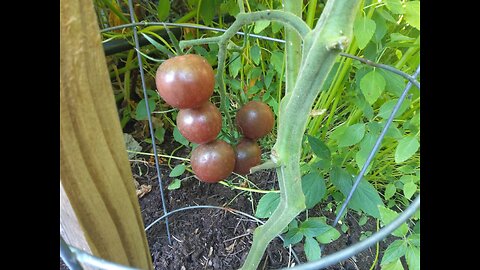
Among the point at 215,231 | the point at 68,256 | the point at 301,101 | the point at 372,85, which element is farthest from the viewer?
the point at 215,231

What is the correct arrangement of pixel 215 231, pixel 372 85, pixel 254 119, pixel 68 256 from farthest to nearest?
pixel 215 231 < pixel 372 85 < pixel 254 119 < pixel 68 256

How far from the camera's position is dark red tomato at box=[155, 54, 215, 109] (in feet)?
1.27

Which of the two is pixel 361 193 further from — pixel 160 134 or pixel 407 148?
pixel 160 134

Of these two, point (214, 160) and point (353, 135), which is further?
point (353, 135)

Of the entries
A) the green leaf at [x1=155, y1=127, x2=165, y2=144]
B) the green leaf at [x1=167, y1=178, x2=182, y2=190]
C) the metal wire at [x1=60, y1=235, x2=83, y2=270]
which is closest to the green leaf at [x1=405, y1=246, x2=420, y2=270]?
the metal wire at [x1=60, y1=235, x2=83, y2=270]

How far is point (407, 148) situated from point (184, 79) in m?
0.38

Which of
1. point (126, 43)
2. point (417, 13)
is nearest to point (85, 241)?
point (417, 13)

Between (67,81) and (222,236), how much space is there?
0.67 meters

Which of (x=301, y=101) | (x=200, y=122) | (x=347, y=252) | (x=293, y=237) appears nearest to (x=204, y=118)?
(x=200, y=122)

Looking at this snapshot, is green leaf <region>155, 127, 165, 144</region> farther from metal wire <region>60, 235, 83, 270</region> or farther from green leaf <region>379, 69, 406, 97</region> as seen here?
metal wire <region>60, 235, 83, 270</region>

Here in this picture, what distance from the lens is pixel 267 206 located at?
0.70 meters

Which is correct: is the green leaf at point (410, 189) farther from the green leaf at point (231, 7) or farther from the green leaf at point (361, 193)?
the green leaf at point (231, 7)
